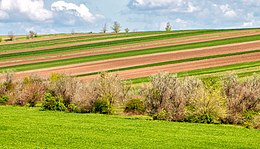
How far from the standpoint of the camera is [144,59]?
89.6 meters

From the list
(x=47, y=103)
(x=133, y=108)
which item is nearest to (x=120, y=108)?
(x=133, y=108)

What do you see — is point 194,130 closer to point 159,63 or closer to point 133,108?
point 133,108

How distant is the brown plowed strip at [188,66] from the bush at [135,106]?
72.6 ft

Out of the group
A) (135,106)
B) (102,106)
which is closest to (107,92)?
(102,106)

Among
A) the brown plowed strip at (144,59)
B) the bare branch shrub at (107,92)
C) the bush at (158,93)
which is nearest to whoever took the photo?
the bush at (158,93)

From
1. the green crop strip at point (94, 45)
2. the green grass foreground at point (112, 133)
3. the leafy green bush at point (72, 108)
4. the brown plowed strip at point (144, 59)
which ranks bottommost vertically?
the green grass foreground at point (112, 133)

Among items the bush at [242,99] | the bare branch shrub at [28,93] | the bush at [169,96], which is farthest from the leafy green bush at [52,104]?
the bush at [242,99]

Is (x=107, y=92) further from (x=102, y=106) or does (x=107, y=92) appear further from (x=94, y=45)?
(x=94, y=45)

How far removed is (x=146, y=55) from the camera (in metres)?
94.7

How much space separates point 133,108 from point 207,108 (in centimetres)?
979

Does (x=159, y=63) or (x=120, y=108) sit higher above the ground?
(x=159, y=63)

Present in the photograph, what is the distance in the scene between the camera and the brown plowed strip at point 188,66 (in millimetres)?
75188

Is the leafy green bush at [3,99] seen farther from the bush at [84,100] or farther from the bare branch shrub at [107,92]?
the bare branch shrub at [107,92]

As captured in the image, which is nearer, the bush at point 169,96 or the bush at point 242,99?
the bush at point 242,99
